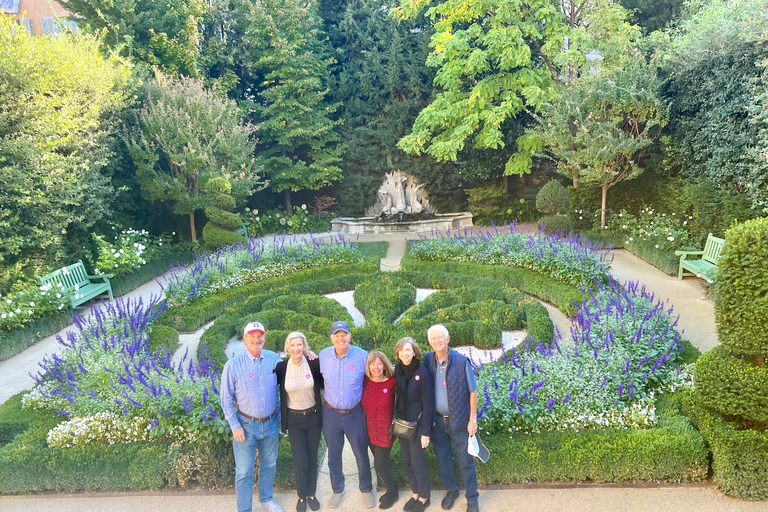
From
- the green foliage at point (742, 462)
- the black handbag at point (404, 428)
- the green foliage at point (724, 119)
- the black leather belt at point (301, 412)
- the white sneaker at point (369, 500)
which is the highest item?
the green foliage at point (724, 119)

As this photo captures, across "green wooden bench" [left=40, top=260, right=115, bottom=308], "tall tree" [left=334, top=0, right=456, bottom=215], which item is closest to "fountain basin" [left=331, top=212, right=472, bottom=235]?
"tall tree" [left=334, top=0, right=456, bottom=215]

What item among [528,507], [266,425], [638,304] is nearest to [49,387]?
[266,425]

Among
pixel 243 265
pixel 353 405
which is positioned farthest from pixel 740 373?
pixel 243 265

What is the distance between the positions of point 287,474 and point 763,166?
31.9 ft

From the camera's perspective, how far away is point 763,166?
945 centimetres

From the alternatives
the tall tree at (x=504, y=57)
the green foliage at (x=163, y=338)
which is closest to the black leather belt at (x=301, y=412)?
the green foliage at (x=163, y=338)

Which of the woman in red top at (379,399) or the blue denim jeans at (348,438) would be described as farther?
the blue denim jeans at (348,438)

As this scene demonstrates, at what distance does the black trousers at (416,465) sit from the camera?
4.15m

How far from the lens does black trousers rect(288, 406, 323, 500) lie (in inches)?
164

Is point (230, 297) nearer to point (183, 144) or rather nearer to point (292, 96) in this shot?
point (183, 144)

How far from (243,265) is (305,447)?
23.7ft

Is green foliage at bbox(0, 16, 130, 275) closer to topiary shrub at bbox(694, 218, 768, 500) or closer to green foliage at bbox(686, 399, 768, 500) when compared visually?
topiary shrub at bbox(694, 218, 768, 500)

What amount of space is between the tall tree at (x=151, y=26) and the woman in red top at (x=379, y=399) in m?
14.5

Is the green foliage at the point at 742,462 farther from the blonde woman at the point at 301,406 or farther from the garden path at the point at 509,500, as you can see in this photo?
the blonde woman at the point at 301,406
